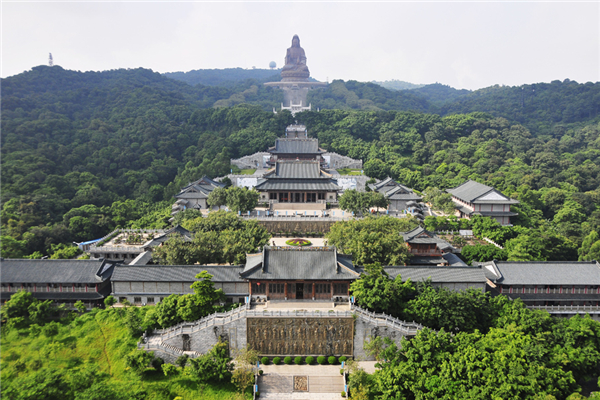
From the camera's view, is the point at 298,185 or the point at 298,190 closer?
the point at 298,190

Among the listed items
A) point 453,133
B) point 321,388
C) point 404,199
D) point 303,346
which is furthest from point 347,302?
point 453,133

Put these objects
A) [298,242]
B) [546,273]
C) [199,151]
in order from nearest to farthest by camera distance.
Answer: [546,273], [298,242], [199,151]

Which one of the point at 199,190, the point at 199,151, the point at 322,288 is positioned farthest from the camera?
the point at 199,151

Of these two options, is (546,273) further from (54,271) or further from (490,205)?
(54,271)

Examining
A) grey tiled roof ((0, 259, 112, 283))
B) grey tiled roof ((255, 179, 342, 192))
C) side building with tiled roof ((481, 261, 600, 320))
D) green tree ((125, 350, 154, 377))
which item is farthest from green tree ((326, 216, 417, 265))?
grey tiled roof ((0, 259, 112, 283))

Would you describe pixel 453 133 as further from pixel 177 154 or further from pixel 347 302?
pixel 347 302

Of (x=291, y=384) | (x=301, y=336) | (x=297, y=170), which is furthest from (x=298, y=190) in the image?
(x=291, y=384)
